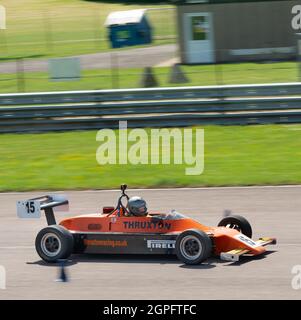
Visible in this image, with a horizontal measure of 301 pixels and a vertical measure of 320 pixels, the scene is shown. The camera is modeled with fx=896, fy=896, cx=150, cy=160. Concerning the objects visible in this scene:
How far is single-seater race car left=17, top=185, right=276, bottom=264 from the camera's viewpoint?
9742mm

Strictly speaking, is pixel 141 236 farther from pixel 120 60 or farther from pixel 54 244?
pixel 120 60

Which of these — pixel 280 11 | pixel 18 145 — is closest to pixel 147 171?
pixel 18 145

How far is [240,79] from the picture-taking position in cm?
2420

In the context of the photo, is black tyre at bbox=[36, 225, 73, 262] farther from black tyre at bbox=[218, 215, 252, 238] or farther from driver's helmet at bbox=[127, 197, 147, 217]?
black tyre at bbox=[218, 215, 252, 238]

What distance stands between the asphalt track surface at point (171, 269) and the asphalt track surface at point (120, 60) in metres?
17.0

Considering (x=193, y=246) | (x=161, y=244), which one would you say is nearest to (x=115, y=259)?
(x=161, y=244)

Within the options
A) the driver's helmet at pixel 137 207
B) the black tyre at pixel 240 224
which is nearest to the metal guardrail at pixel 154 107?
the black tyre at pixel 240 224

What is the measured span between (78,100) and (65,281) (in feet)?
34.7

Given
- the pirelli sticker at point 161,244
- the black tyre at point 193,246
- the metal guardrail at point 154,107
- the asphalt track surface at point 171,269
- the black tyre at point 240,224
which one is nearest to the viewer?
the asphalt track surface at point 171,269

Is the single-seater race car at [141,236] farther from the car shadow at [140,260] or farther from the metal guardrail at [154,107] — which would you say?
the metal guardrail at [154,107]

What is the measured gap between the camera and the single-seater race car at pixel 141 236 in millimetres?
9742

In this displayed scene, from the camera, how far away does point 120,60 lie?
32.6 m

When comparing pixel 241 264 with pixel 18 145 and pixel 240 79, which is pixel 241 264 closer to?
pixel 18 145
